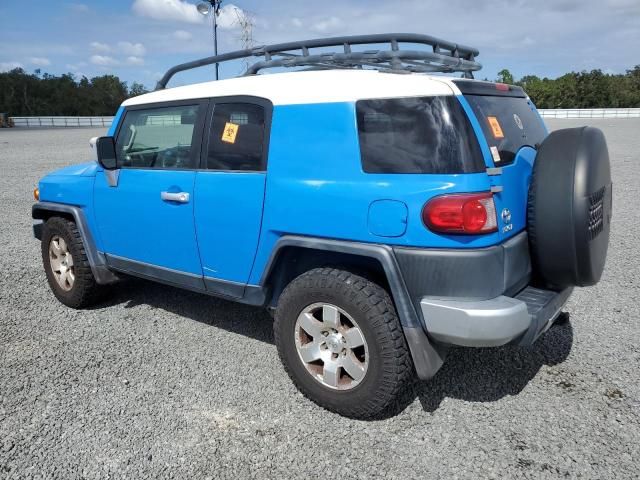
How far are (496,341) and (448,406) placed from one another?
29.6 inches

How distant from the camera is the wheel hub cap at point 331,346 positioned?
272 cm

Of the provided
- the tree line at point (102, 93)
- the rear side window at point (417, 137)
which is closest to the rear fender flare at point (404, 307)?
the rear side window at point (417, 137)

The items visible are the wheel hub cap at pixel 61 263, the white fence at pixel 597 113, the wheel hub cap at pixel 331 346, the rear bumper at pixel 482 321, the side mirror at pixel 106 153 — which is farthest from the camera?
the white fence at pixel 597 113

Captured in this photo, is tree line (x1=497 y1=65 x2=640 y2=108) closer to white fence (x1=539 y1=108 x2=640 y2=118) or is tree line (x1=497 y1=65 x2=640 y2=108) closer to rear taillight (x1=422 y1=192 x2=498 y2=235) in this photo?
white fence (x1=539 y1=108 x2=640 y2=118)

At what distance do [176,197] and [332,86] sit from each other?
1294mm

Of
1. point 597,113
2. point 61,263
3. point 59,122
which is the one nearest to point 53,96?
point 59,122

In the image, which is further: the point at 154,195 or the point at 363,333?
the point at 154,195

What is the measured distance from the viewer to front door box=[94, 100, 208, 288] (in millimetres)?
3355

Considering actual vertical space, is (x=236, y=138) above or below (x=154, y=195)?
above

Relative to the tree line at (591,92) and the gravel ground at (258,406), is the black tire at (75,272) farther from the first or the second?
the tree line at (591,92)

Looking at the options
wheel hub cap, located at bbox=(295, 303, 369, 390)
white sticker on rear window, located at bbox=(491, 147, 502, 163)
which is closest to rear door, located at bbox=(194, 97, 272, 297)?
wheel hub cap, located at bbox=(295, 303, 369, 390)

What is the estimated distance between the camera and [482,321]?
234 cm

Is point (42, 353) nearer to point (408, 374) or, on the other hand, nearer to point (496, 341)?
point (408, 374)

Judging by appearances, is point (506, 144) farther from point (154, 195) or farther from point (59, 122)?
point (59, 122)
